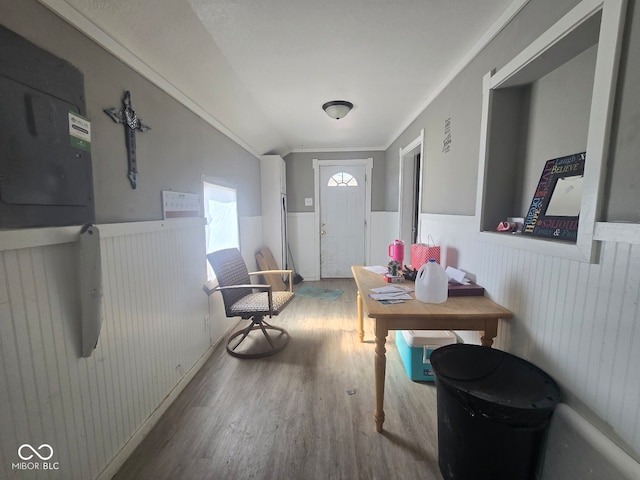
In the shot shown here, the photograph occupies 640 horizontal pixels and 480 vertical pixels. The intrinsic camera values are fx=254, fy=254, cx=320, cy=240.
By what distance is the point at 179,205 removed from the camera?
1849 millimetres

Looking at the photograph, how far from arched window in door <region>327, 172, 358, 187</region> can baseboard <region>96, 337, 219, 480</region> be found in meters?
3.35

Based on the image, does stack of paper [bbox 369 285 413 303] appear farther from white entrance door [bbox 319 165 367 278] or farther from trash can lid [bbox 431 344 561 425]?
white entrance door [bbox 319 165 367 278]

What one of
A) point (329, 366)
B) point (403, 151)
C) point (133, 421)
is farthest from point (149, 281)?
point (403, 151)

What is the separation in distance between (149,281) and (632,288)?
2.11 metres

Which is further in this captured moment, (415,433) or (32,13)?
(415,433)

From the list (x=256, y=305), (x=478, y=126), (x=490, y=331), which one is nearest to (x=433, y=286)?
(x=490, y=331)

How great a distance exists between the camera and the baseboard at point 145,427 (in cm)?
122

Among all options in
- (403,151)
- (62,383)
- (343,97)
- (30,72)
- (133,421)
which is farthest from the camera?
(403,151)

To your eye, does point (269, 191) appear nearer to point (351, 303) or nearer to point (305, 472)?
point (351, 303)

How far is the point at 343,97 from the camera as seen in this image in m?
2.45

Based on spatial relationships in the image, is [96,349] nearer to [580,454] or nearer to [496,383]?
[496,383]

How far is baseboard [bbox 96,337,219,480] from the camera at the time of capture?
4.02 feet

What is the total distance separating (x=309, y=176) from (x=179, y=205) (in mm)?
2911

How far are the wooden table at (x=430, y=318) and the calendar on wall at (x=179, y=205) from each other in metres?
1.44
